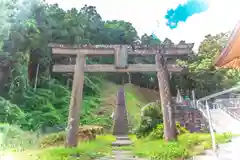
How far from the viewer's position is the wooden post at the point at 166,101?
6.67 meters

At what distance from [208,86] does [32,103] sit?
47.2 feet

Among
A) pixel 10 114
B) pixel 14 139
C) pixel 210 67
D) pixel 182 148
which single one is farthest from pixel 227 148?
pixel 210 67

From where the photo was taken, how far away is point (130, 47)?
7086mm

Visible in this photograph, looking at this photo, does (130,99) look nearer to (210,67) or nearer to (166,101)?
(210,67)

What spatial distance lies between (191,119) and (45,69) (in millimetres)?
11486

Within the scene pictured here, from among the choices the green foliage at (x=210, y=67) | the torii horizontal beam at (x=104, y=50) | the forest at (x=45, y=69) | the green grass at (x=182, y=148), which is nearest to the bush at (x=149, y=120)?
the green grass at (x=182, y=148)

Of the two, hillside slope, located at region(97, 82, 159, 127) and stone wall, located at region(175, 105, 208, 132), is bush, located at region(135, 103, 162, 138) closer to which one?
stone wall, located at region(175, 105, 208, 132)

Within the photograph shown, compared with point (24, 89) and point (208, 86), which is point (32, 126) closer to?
point (24, 89)

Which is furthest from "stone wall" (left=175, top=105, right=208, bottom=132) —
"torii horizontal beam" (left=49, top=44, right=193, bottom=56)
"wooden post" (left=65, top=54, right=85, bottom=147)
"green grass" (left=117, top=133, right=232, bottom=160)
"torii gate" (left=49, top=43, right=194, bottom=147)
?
"wooden post" (left=65, top=54, right=85, bottom=147)

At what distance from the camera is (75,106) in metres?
6.59

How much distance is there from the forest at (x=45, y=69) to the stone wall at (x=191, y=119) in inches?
135

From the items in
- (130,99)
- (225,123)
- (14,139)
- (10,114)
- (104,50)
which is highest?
(130,99)

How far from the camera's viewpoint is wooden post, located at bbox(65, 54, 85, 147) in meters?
6.39

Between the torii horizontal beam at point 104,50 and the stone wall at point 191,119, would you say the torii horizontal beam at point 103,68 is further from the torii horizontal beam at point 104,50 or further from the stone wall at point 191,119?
the stone wall at point 191,119
